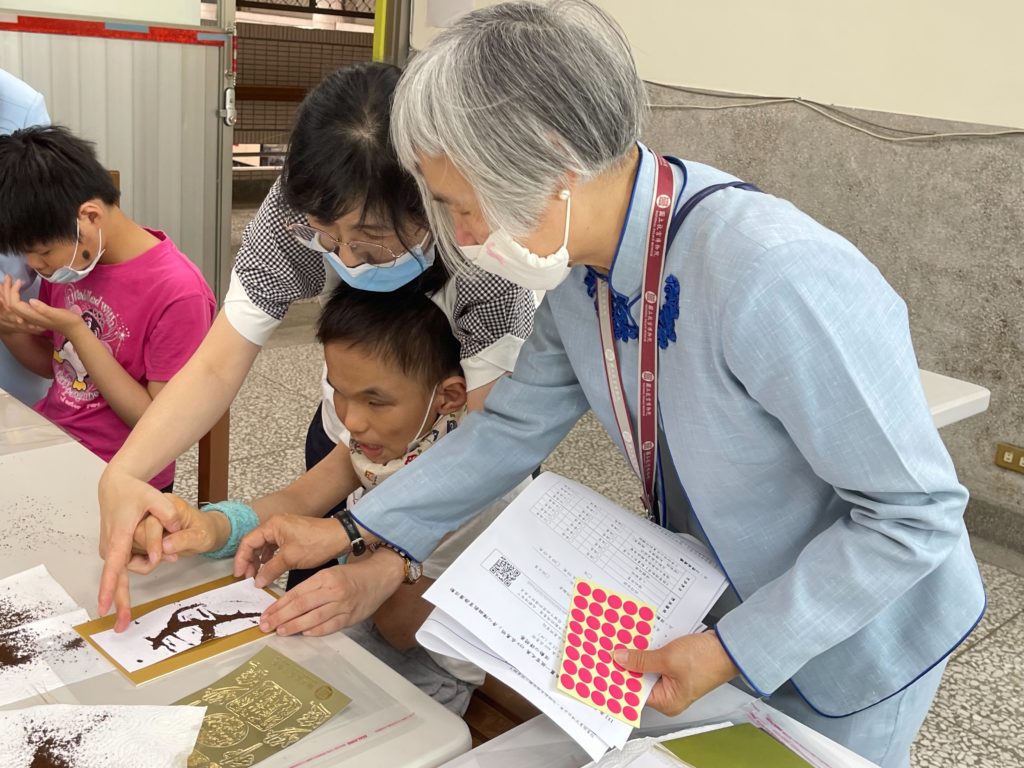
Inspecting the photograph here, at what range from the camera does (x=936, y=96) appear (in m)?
2.97

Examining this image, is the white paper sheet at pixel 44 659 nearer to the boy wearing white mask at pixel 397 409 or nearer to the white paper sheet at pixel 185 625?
the white paper sheet at pixel 185 625

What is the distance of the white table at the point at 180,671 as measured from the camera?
2.99 feet

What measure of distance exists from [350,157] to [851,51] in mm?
2487

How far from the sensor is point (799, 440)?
884mm

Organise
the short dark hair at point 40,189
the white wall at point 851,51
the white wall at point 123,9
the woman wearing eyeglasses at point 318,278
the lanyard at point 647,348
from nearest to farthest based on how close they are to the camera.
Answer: the lanyard at point 647,348, the woman wearing eyeglasses at point 318,278, the short dark hair at point 40,189, the white wall at point 851,51, the white wall at point 123,9

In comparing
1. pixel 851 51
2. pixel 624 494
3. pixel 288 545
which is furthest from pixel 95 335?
pixel 851 51

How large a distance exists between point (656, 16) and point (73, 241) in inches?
100

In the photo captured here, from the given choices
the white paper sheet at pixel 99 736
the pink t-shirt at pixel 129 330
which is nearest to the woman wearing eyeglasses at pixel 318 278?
the white paper sheet at pixel 99 736

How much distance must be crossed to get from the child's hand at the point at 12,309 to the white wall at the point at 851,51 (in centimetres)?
158

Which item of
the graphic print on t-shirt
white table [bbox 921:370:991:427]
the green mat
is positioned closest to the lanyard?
the green mat

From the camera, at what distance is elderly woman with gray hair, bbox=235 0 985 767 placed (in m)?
0.85

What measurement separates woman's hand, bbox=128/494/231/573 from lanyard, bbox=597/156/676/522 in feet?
1.70

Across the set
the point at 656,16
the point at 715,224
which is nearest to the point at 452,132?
the point at 715,224

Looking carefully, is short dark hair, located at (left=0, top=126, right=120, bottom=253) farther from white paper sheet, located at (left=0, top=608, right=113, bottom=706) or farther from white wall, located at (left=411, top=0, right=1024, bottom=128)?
white wall, located at (left=411, top=0, right=1024, bottom=128)
